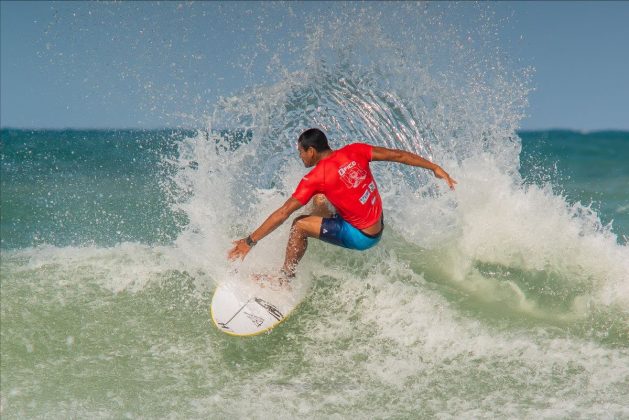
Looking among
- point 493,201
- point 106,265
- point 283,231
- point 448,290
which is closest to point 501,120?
point 493,201

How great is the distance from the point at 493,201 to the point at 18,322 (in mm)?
5508

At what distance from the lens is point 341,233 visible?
634cm

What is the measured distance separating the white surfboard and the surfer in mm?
313

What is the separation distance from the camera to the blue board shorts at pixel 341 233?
20.8ft

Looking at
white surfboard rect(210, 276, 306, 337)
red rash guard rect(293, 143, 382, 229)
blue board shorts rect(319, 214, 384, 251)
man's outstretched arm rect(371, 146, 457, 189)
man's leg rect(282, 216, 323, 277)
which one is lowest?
white surfboard rect(210, 276, 306, 337)

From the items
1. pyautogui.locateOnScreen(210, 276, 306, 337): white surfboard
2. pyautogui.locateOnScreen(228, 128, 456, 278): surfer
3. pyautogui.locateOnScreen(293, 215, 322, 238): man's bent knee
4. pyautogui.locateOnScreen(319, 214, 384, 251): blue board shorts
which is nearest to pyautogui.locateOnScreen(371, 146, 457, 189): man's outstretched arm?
pyautogui.locateOnScreen(228, 128, 456, 278): surfer

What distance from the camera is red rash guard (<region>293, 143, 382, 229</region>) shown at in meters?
5.91

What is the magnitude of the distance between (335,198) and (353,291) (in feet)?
4.82

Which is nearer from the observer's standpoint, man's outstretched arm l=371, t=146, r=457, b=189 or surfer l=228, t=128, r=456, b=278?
surfer l=228, t=128, r=456, b=278

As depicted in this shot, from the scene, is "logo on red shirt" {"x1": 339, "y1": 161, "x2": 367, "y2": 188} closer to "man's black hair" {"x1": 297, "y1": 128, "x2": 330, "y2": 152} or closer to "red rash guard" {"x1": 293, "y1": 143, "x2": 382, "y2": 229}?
"red rash guard" {"x1": 293, "y1": 143, "x2": 382, "y2": 229}

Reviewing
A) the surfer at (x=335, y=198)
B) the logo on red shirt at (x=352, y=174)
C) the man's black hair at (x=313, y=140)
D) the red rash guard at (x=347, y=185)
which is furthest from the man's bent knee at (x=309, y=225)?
the man's black hair at (x=313, y=140)

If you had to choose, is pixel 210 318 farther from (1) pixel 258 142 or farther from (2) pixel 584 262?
(2) pixel 584 262

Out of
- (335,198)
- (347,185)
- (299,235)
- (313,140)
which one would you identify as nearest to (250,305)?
(299,235)

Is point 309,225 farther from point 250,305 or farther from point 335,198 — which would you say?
point 250,305
